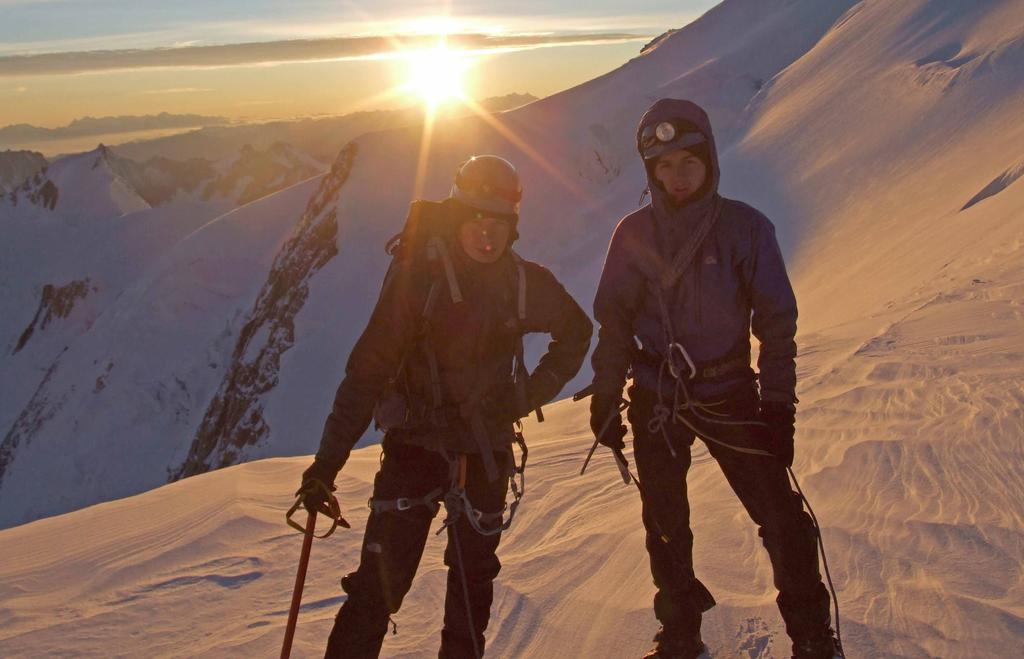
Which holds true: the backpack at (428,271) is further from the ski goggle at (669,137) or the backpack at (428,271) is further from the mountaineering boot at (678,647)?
the mountaineering boot at (678,647)

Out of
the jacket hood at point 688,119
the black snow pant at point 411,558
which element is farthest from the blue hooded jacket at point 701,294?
the black snow pant at point 411,558

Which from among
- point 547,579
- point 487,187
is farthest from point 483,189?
point 547,579

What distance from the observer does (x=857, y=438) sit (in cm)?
638

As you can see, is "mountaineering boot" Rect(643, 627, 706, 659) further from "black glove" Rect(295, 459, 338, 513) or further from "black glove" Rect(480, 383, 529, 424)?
"black glove" Rect(295, 459, 338, 513)

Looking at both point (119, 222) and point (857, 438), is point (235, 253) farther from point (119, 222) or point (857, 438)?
point (119, 222)

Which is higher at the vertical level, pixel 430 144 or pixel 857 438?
pixel 430 144

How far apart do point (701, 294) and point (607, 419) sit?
2.39ft

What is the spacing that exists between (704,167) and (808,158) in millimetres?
22535

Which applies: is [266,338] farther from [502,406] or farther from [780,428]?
[780,428]

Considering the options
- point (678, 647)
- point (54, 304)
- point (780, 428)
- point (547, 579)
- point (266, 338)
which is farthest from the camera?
point (54, 304)

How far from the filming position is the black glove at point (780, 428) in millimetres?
3727

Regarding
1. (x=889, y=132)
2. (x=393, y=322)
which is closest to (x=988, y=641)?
(x=393, y=322)

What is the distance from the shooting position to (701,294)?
3941 millimetres

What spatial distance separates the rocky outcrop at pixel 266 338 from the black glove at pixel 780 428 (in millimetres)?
50625
